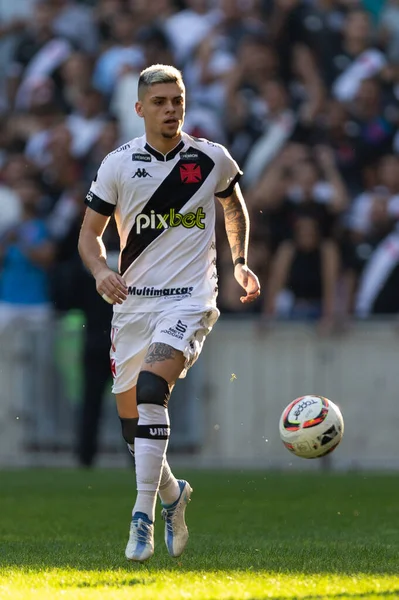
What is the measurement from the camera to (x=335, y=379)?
15.1m

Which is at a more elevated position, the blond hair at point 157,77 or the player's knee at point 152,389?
the blond hair at point 157,77

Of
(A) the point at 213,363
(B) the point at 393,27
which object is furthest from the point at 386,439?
(B) the point at 393,27

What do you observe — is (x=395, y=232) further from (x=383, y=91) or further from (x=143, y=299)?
(x=143, y=299)

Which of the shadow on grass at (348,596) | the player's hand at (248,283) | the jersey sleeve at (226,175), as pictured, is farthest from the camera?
the jersey sleeve at (226,175)

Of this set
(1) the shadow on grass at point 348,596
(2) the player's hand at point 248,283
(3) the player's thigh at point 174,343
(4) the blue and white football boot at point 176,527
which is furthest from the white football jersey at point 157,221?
(1) the shadow on grass at point 348,596

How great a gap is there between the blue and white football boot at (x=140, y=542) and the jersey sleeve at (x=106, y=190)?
5.89 feet

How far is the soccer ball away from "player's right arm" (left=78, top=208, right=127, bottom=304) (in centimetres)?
145

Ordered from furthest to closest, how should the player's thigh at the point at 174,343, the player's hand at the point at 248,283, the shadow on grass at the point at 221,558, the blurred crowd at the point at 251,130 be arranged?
the blurred crowd at the point at 251,130 < the player's hand at the point at 248,283 < the player's thigh at the point at 174,343 < the shadow on grass at the point at 221,558

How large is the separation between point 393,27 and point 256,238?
4563mm

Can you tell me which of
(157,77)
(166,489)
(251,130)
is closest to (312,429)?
(166,489)

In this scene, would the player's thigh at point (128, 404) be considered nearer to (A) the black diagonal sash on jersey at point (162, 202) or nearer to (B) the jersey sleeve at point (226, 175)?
(A) the black diagonal sash on jersey at point (162, 202)

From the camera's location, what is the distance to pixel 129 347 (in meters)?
7.71

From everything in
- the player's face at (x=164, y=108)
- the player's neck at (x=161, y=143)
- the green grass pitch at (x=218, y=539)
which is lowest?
the green grass pitch at (x=218, y=539)

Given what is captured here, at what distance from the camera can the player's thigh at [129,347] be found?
7.66 meters
